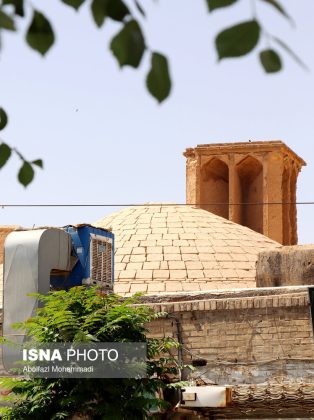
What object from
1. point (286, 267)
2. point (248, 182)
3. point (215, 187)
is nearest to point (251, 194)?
point (248, 182)

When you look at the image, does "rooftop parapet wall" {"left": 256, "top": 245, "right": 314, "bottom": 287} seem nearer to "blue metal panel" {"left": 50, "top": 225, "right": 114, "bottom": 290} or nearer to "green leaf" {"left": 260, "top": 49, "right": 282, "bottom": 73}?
"blue metal panel" {"left": 50, "top": 225, "right": 114, "bottom": 290}

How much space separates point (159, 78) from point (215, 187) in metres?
29.2

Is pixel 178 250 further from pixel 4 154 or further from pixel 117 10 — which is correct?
pixel 117 10

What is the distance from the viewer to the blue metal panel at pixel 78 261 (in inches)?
570

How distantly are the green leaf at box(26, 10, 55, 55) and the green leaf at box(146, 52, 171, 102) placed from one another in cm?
23

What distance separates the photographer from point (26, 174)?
2.90 m

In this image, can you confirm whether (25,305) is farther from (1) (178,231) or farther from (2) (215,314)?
(1) (178,231)

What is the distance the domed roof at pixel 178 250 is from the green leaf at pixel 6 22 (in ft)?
52.6

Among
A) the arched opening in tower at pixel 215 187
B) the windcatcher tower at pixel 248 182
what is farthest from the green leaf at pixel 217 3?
the arched opening in tower at pixel 215 187

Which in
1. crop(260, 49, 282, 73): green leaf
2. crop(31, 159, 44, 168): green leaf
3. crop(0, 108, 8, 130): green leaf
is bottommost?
crop(31, 159, 44, 168): green leaf

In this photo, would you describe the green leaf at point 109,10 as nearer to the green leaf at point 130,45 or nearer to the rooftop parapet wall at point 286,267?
the green leaf at point 130,45

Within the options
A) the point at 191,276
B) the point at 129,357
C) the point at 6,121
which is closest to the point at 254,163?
the point at 191,276

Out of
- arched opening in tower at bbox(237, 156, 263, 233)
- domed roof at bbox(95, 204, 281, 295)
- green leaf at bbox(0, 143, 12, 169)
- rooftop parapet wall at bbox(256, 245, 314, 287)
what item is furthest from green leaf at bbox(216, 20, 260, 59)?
arched opening in tower at bbox(237, 156, 263, 233)

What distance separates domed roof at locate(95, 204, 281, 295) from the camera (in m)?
18.8
